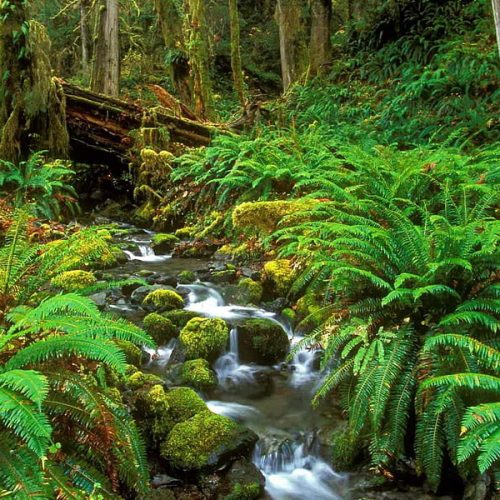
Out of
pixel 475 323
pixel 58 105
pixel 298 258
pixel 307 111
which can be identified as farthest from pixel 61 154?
pixel 475 323

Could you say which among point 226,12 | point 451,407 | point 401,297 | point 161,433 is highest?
point 226,12

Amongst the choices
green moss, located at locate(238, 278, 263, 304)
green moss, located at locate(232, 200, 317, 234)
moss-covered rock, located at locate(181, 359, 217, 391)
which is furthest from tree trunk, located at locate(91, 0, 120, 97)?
moss-covered rock, located at locate(181, 359, 217, 391)

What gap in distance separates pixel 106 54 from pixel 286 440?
12.2 metres

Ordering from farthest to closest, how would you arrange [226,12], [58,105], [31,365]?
[226,12]
[58,105]
[31,365]

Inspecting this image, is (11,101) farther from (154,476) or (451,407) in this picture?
(451,407)

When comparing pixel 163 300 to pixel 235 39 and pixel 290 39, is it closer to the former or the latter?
pixel 235 39

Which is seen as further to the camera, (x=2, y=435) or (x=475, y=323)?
(x=475, y=323)

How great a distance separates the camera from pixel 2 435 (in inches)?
95.2

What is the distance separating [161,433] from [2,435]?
156cm

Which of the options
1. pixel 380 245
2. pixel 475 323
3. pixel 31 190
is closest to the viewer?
pixel 475 323

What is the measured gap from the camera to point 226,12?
2497cm

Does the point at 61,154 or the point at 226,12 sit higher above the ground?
the point at 226,12

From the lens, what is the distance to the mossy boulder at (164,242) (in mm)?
8672

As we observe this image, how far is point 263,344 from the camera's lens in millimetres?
5219
